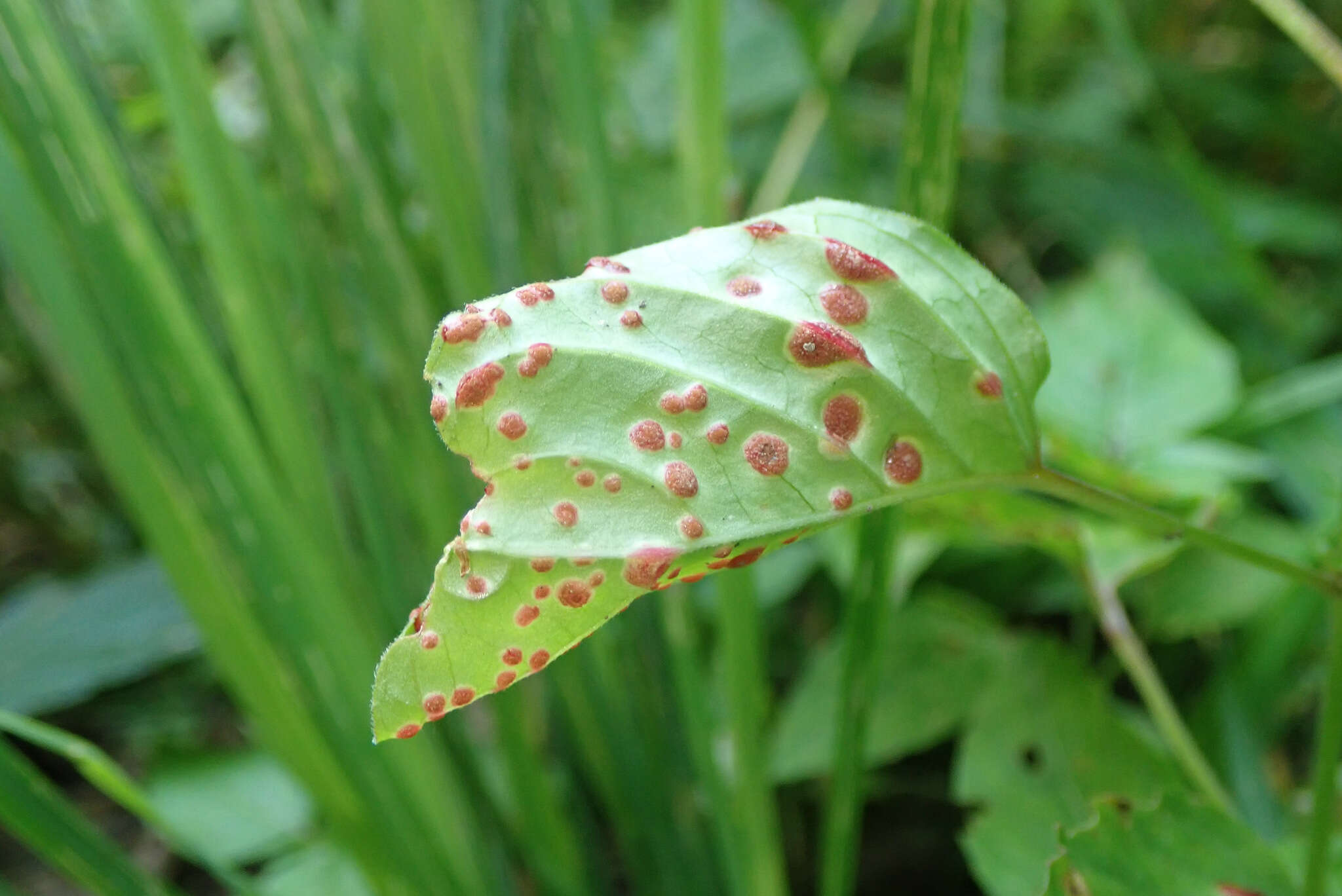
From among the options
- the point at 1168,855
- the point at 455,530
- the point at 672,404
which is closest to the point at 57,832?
the point at 455,530

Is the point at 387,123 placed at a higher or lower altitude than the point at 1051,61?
higher

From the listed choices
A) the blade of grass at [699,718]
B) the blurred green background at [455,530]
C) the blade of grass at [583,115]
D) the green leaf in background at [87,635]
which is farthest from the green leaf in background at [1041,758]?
the green leaf in background at [87,635]

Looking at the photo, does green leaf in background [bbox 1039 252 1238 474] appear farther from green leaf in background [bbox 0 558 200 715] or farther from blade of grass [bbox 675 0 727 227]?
green leaf in background [bbox 0 558 200 715]

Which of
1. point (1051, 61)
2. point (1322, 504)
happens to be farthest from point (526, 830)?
point (1051, 61)

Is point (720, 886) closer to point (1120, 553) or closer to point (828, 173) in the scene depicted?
point (1120, 553)

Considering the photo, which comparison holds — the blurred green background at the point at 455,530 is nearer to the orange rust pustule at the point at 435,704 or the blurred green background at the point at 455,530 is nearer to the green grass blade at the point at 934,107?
the green grass blade at the point at 934,107

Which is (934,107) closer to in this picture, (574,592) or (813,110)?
(574,592)
